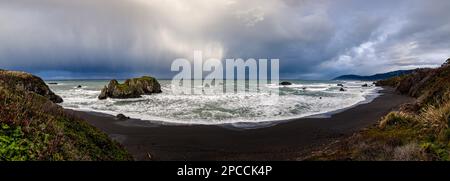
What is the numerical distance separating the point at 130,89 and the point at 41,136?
4484cm

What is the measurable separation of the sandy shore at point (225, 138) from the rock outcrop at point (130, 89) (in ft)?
78.3

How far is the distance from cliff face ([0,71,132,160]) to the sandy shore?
569 centimetres

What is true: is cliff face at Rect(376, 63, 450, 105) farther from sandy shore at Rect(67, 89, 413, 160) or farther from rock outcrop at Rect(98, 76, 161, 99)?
rock outcrop at Rect(98, 76, 161, 99)

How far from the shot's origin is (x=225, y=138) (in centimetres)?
1697

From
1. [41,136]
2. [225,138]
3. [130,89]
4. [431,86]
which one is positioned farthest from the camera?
[130,89]

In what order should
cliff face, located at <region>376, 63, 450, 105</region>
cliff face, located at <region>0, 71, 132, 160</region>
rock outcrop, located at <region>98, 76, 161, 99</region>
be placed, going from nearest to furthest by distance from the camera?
cliff face, located at <region>0, 71, 132, 160</region> → cliff face, located at <region>376, 63, 450, 105</region> → rock outcrop, located at <region>98, 76, 161, 99</region>

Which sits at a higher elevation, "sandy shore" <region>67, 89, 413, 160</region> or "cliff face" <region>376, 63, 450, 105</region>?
"cliff face" <region>376, 63, 450, 105</region>

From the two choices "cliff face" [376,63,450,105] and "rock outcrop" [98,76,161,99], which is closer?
"cliff face" [376,63,450,105]

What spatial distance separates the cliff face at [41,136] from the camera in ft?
→ 16.3

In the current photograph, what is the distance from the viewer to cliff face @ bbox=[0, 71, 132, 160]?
16.3 feet

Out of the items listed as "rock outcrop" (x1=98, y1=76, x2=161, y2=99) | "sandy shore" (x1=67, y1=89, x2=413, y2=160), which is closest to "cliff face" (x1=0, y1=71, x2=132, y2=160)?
"sandy shore" (x1=67, y1=89, x2=413, y2=160)

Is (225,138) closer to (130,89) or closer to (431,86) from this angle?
(431,86)

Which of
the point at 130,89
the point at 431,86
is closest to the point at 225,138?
the point at 431,86

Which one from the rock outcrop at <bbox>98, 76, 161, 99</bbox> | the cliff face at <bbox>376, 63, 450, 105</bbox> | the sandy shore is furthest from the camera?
the rock outcrop at <bbox>98, 76, 161, 99</bbox>
